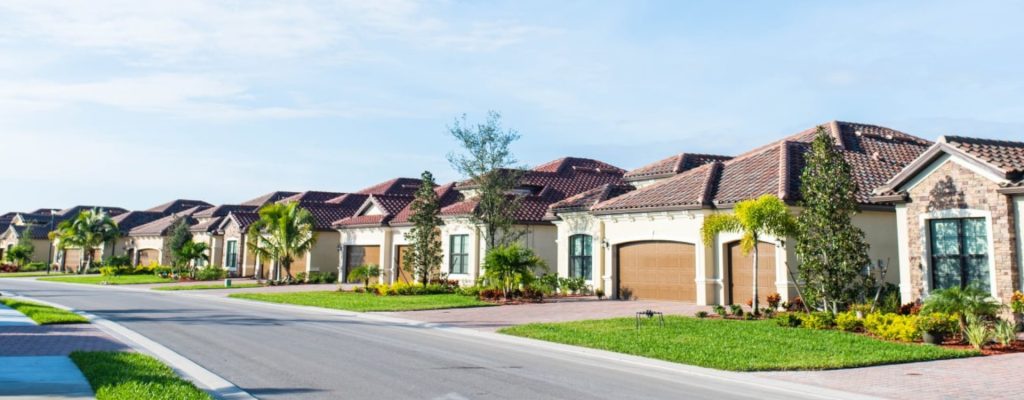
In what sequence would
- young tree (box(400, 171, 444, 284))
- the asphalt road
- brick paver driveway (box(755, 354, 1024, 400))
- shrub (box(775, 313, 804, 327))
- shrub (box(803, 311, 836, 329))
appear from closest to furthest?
the asphalt road < brick paver driveway (box(755, 354, 1024, 400)) < shrub (box(803, 311, 836, 329)) < shrub (box(775, 313, 804, 327)) < young tree (box(400, 171, 444, 284))

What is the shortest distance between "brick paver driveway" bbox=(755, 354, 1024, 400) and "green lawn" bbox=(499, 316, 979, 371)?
0.44m

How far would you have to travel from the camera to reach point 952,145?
1848 cm

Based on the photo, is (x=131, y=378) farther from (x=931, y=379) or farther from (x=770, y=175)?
(x=770, y=175)

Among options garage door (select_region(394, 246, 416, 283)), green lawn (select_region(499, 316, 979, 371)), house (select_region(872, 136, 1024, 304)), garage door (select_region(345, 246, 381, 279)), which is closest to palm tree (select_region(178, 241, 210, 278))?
garage door (select_region(345, 246, 381, 279))

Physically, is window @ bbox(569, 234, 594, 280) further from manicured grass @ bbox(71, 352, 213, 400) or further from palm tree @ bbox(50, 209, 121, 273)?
palm tree @ bbox(50, 209, 121, 273)

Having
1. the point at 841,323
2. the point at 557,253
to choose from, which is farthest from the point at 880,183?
the point at 557,253

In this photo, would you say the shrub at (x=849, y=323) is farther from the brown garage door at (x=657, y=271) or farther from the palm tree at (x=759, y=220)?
the brown garage door at (x=657, y=271)

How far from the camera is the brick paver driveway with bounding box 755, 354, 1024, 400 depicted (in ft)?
34.1

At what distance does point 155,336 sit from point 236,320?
431 centimetres

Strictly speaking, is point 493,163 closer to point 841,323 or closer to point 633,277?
point 633,277

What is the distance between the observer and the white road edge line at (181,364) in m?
9.62

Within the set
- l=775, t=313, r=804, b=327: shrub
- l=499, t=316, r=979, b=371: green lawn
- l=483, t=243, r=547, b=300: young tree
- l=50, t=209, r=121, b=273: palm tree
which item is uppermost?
l=50, t=209, r=121, b=273: palm tree

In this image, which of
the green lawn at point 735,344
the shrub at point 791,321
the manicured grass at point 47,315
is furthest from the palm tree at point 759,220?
the manicured grass at point 47,315

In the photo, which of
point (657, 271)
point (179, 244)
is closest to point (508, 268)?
point (657, 271)
